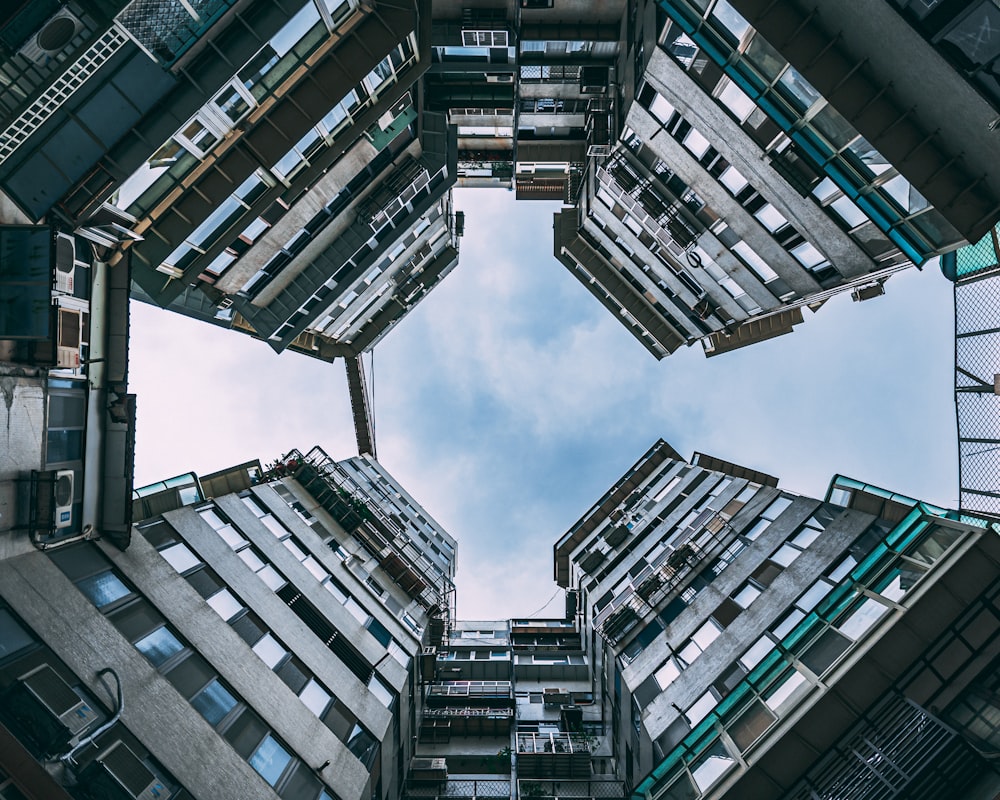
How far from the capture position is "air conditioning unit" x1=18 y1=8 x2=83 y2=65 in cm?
1078

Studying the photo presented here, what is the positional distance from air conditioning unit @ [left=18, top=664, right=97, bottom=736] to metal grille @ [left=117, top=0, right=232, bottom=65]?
14.9 m

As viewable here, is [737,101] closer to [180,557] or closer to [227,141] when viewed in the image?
[227,141]

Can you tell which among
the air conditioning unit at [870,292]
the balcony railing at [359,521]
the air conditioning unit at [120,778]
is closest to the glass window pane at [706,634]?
the balcony railing at [359,521]

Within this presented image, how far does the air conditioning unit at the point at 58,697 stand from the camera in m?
9.91

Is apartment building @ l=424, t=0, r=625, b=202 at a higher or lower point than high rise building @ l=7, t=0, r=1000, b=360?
higher

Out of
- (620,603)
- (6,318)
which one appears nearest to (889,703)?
(620,603)

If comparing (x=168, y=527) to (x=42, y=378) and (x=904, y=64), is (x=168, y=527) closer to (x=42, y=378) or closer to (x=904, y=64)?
(x=42, y=378)

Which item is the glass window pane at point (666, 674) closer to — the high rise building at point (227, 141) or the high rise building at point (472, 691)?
the high rise building at point (472, 691)

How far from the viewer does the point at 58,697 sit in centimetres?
1021

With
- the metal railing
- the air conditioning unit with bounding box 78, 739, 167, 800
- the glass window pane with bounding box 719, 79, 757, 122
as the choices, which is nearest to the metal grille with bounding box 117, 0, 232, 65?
the glass window pane with bounding box 719, 79, 757, 122

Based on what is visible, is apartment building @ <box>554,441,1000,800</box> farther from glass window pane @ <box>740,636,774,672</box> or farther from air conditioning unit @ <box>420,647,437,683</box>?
air conditioning unit @ <box>420,647,437,683</box>

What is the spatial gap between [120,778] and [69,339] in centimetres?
1064

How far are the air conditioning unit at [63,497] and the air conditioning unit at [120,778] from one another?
5700 millimetres

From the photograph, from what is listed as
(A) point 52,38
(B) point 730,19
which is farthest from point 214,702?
(B) point 730,19
